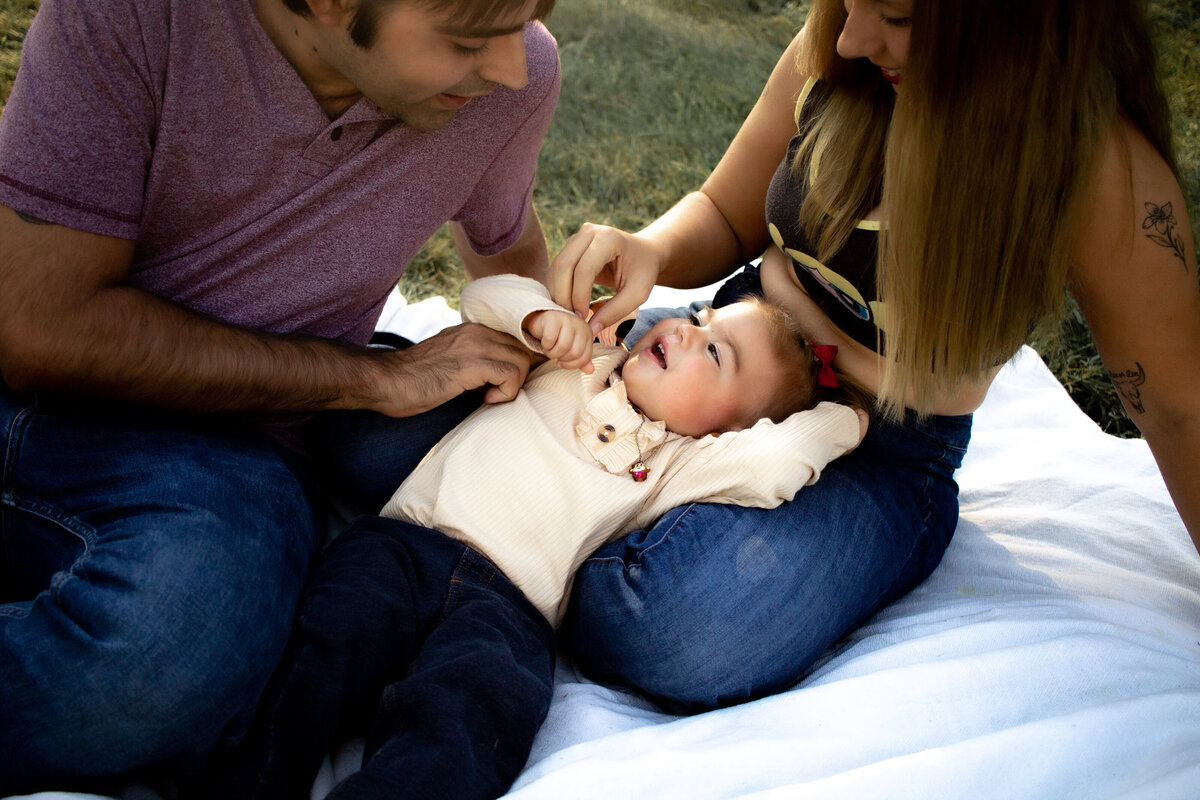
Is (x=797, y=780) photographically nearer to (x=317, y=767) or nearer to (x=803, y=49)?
(x=317, y=767)

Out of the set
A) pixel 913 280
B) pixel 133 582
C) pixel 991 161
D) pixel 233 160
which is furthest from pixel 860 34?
pixel 133 582

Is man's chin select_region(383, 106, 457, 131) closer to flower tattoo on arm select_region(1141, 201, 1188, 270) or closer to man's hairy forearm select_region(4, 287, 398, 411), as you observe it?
man's hairy forearm select_region(4, 287, 398, 411)

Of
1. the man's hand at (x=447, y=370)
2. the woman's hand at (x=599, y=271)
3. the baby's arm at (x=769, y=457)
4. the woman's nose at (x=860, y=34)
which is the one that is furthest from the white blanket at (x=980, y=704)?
the woman's nose at (x=860, y=34)

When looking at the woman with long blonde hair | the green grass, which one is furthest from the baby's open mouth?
the green grass

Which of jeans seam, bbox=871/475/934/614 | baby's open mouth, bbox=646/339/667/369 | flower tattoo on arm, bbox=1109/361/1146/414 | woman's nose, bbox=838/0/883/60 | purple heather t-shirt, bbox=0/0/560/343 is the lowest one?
jeans seam, bbox=871/475/934/614

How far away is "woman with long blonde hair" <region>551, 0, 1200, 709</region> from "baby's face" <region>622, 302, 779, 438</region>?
5.2 inches

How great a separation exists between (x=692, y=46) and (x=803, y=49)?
297cm

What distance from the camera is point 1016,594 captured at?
1.74 m

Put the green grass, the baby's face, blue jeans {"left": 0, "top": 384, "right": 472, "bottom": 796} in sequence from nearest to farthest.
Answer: blue jeans {"left": 0, "top": 384, "right": 472, "bottom": 796} → the baby's face → the green grass

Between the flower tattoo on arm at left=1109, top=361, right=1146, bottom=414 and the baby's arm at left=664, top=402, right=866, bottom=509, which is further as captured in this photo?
the baby's arm at left=664, top=402, right=866, bottom=509

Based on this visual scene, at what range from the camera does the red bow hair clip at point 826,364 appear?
1831 millimetres

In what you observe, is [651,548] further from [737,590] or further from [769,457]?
[769,457]

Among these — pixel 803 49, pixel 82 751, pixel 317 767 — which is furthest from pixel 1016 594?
pixel 82 751

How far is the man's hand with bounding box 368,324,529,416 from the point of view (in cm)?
175
